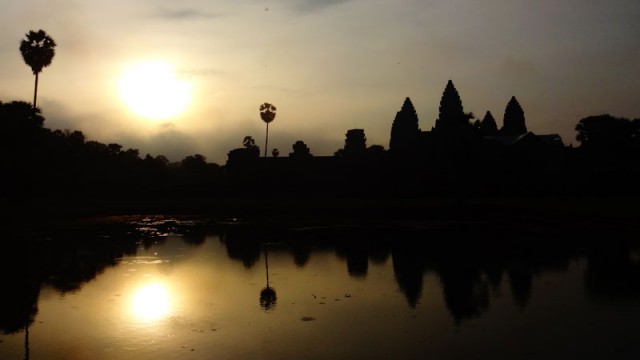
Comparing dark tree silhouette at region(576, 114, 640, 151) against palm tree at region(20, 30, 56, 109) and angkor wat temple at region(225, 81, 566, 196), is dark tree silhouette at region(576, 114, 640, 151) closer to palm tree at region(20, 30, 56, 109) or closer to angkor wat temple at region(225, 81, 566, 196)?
angkor wat temple at region(225, 81, 566, 196)

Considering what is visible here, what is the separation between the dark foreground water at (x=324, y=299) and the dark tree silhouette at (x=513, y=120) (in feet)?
218

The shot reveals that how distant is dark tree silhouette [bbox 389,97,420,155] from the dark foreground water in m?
55.5

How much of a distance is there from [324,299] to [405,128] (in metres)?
70.1

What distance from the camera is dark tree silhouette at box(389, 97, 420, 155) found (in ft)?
264

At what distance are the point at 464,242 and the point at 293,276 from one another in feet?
32.3

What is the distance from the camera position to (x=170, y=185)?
69.8 meters

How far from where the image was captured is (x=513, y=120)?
3536 inches

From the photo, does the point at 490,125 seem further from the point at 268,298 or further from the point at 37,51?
the point at 268,298

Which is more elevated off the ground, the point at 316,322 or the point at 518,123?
the point at 518,123

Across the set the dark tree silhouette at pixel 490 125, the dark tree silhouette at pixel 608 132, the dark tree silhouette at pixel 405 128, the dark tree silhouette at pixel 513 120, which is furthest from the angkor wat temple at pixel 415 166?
the dark tree silhouette at pixel 608 132

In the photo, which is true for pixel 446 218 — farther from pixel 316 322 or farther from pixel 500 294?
pixel 316 322

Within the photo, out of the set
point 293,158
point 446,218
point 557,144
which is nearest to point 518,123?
point 557,144

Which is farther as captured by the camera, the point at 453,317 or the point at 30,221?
the point at 30,221

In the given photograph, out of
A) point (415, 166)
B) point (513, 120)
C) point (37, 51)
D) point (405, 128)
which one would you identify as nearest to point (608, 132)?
point (513, 120)
